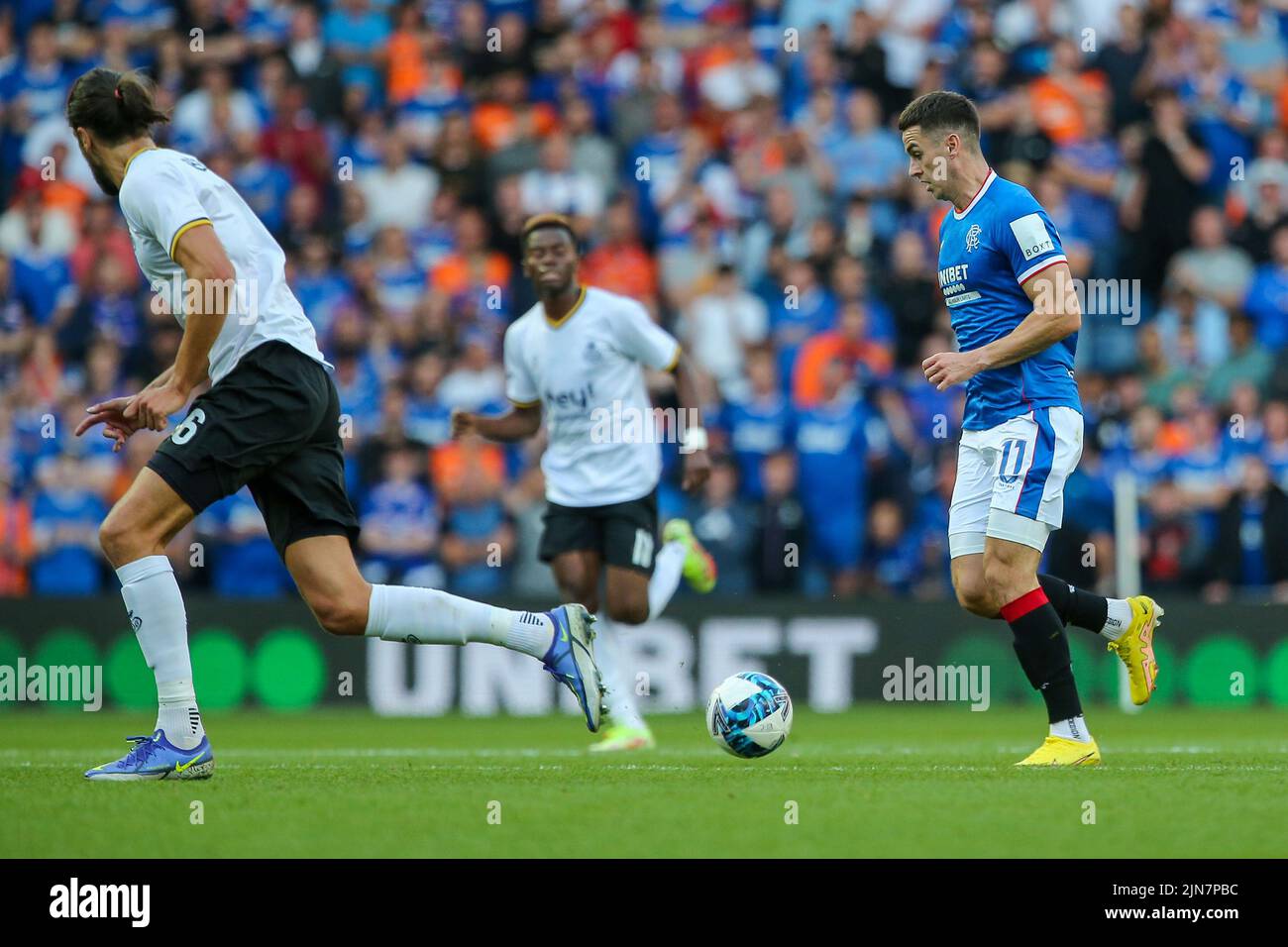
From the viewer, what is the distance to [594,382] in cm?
982

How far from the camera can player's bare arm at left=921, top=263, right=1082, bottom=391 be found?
23.5 feet

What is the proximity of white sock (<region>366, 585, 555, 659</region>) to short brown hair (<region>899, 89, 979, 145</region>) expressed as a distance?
8.27 feet

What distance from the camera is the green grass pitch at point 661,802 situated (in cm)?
550

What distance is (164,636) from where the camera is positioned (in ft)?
22.6

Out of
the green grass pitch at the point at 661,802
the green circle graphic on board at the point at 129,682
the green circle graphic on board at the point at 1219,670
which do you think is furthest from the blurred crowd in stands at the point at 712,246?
the green grass pitch at the point at 661,802

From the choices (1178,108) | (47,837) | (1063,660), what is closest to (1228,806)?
(1063,660)

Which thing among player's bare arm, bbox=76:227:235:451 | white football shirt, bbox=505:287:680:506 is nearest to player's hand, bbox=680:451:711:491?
white football shirt, bbox=505:287:680:506

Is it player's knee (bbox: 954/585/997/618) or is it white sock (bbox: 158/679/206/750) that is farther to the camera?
player's knee (bbox: 954/585/997/618)

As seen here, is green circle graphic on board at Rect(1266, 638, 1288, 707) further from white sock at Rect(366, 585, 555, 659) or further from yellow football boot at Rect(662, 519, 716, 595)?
white sock at Rect(366, 585, 555, 659)

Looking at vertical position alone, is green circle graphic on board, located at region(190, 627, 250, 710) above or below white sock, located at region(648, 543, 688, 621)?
below

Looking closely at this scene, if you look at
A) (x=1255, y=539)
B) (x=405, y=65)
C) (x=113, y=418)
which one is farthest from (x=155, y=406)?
(x=405, y=65)

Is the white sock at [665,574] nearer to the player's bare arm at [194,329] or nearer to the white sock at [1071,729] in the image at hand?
the white sock at [1071,729]
